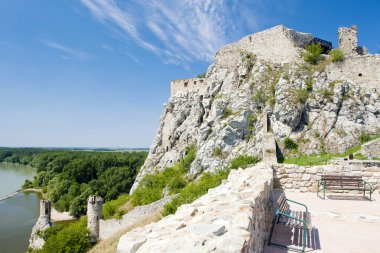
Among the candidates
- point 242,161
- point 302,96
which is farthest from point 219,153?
point 302,96

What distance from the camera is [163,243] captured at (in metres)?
2.21

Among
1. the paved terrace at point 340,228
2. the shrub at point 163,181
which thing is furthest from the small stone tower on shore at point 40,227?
the paved terrace at point 340,228

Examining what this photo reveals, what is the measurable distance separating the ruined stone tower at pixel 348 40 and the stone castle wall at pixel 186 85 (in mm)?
12600

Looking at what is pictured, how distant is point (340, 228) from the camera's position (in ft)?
16.3

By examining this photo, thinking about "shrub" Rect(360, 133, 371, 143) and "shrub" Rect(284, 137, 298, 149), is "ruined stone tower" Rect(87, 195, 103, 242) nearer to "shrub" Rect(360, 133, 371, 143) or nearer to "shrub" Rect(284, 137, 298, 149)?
"shrub" Rect(284, 137, 298, 149)

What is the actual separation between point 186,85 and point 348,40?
49.9 feet

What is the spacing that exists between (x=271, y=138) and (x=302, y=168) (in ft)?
31.8

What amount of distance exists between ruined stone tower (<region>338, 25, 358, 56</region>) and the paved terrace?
54.1 feet

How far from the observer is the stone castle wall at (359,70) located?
18.9m

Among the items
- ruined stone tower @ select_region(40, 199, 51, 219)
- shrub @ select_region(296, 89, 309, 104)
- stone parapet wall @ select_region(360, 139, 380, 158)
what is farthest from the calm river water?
stone parapet wall @ select_region(360, 139, 380, 158)

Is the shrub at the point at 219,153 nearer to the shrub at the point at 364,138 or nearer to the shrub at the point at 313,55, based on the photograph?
the shrub at the point at 364,138

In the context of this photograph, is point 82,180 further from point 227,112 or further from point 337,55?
point 337,55

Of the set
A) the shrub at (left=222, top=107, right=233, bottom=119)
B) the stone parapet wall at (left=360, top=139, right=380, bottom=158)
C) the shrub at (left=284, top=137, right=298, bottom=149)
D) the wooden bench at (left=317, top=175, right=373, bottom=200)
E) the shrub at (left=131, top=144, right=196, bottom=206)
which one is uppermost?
the shrub at (left=222, top=107, right=233, bottom=119)

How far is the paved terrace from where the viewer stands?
407cm
